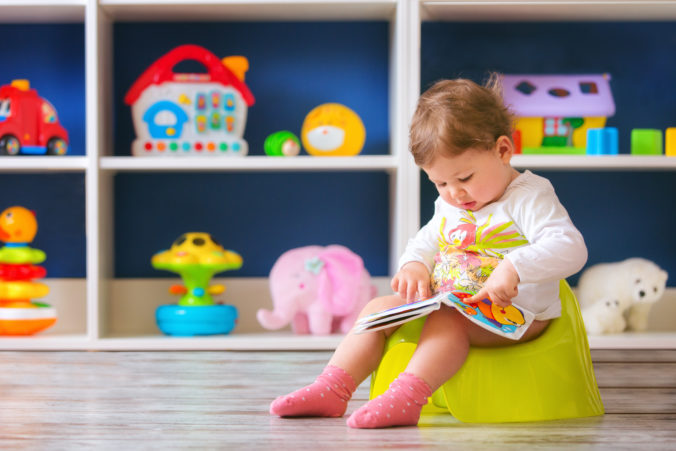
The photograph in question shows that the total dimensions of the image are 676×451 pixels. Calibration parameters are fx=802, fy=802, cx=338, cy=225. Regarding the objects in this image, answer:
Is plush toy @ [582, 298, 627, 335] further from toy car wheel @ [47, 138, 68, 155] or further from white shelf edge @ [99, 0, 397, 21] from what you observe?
toy car wheel @ [47, 138, 68, 155]

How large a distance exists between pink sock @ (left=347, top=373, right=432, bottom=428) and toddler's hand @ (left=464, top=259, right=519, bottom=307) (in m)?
0.13

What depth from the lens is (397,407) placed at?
105 cm

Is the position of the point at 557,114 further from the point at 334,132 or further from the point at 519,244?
the point at 519,244

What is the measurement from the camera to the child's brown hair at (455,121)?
1.11 m

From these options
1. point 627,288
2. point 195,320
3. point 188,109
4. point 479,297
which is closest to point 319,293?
point 195,320

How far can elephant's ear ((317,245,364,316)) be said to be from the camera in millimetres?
1933

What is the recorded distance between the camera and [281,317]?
1955 millimetres

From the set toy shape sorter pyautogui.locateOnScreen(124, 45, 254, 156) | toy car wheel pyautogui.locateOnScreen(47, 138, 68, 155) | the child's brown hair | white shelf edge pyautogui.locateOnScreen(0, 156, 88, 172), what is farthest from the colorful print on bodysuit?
toy car wheel pyautogui.locateOnScreen(47, 138, 68, 155)

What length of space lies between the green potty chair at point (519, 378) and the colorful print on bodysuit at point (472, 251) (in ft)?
0.27

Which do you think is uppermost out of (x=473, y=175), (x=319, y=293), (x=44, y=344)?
→ (x=473, y=175)

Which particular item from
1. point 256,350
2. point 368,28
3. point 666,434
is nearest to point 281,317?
point 256,350

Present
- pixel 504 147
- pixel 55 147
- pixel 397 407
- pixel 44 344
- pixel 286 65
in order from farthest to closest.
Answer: pixel 286 65
pixel 55 147
pixel 44 344
pixel 504 147
pixel 397 407

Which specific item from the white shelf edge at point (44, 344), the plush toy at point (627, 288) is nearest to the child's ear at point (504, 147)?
the plush toy at point (627, 288)

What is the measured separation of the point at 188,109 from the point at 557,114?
0.91 meters
